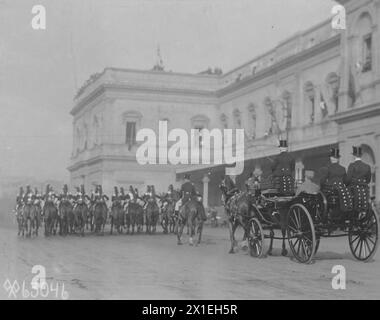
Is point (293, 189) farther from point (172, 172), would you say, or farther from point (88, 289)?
point (172, 172)

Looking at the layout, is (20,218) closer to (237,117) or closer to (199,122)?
(199,122)

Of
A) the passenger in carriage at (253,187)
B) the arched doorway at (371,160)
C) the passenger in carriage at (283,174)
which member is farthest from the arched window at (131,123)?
the passenger in carriage at (283,174)

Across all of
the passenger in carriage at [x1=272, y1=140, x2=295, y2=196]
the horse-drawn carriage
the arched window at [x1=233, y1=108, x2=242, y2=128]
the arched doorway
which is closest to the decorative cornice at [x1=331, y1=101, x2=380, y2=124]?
the arched doorway

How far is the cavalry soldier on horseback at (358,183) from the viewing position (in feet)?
35.2

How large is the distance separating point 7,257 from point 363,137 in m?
14.7

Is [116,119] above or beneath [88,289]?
above

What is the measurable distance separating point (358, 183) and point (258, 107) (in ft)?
82.5

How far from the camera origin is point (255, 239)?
12.8m

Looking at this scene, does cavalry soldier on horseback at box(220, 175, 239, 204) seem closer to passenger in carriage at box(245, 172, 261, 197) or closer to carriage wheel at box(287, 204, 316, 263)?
passenger in carriage at box(245, 172, 261, 197)

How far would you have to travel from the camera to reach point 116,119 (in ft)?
112

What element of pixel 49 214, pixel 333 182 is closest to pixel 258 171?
pixel 49 214
